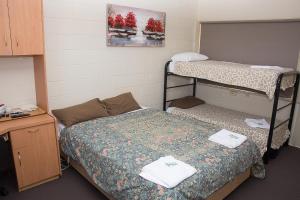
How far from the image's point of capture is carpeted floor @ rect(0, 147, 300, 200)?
2508 mm

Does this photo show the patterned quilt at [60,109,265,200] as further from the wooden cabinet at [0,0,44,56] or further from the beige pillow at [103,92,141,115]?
the wooden cabinet at [0,0,44,56]

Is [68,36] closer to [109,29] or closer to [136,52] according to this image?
[109,29]

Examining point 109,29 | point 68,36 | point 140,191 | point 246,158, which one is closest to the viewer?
point 140,191

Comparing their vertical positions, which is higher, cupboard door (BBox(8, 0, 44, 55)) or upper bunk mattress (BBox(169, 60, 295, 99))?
cupboard door (BBox(8, 0, 44, 55))

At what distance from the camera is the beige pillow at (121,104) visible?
3403mm

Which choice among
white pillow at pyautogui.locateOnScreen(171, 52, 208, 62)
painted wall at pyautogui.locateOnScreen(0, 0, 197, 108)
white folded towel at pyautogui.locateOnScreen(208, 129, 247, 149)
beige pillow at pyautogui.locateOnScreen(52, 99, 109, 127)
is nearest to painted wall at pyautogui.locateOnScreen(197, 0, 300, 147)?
painted wall at pyautogui.locateOnScreen(0, 0, 197, 108)

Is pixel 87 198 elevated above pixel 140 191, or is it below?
below

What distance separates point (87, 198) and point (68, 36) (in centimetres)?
190

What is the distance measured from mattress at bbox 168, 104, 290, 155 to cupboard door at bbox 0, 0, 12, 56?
255 centimetres

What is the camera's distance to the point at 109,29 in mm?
3350

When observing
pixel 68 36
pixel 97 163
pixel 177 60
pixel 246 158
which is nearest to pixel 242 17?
pixel 177 60

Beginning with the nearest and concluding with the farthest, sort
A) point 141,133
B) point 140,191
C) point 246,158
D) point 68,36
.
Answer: point 140,191, point 246,158, point 141,133, point 68,36

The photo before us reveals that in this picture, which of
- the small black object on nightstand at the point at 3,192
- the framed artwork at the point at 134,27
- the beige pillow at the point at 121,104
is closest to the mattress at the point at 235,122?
the beige pillow at the point at 121,104

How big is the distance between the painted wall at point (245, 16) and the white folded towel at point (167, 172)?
7.86ft
